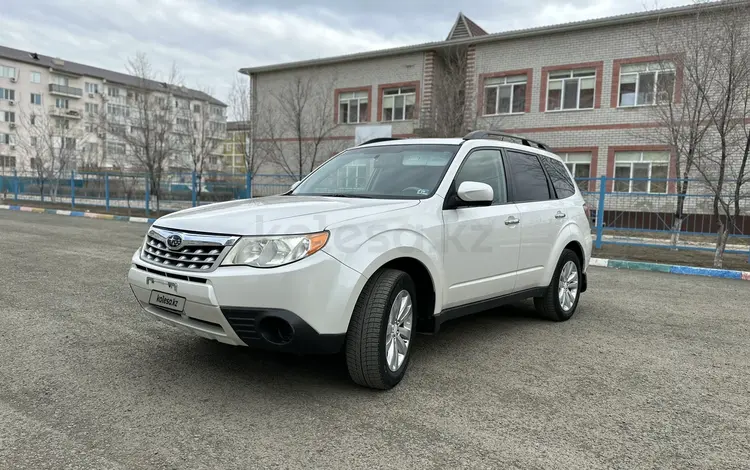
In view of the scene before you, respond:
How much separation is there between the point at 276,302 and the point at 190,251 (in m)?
0.69

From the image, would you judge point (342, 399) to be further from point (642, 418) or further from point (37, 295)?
point (37, 295)

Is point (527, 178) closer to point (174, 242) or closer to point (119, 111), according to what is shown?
point (174, 242)

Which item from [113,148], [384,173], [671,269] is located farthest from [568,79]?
[113,148]

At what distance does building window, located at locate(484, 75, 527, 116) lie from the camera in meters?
22.6

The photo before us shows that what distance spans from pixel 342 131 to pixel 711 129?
697 inches

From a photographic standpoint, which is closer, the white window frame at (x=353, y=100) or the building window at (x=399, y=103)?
the building window at (x=399, y=103)

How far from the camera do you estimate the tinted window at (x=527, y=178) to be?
5.02m

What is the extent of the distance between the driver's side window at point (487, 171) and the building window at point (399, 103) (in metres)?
20.7

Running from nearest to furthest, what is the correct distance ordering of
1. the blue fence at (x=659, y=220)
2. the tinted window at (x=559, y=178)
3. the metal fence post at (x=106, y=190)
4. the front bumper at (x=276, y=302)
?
the front bumper at (x=276, y=302)
the tinted window at (x=559, y=178)
the blue fence at (x=659, y=220)
the metal fence post at (x=106, y=190)

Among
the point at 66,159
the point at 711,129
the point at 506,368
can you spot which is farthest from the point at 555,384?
the point at 66,159

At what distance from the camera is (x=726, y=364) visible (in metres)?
4.34

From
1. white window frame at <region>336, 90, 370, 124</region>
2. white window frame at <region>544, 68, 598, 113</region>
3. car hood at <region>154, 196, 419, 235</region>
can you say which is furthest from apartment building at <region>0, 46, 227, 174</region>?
car hood at <region>154, 196, 419, 235</region>

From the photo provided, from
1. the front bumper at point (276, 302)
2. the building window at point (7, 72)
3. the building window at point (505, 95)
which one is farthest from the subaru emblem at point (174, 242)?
the building window at point (7, 72)

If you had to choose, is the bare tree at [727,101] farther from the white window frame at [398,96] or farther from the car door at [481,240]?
the white window frame at [398,96]
